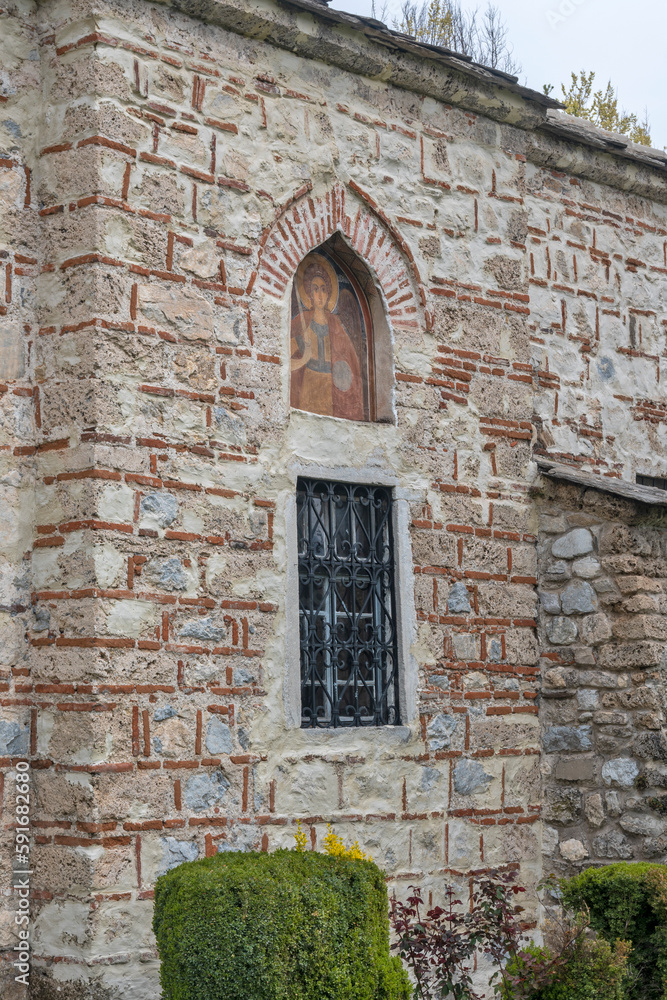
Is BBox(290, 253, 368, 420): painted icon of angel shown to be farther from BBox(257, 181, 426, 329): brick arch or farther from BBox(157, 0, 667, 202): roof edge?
BBox(157, 0, 667, 202): roof edge

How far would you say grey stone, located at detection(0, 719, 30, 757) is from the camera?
201 inches

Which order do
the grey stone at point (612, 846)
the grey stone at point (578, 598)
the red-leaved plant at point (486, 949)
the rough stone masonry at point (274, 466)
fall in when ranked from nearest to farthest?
the red-leaved plant at point (486, 949) → the rough stone masonry at point (274, 466) → the grey stone at point (612, 846) → the grey stone at point (578, 598)

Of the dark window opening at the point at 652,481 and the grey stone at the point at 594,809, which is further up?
the dark window opening at the point at 652,481

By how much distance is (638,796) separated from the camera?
6512 millimetres

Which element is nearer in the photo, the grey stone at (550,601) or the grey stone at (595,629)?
the grey stone at (595,629)

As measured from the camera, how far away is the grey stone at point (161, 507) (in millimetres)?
5340

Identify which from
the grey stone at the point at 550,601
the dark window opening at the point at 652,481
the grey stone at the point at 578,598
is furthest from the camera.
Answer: the dark window opening at the point at 652,481

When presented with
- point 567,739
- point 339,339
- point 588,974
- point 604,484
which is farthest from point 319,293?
point 588,974

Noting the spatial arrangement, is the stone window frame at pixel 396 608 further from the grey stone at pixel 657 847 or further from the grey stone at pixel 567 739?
the grey stone at pixel 657 847

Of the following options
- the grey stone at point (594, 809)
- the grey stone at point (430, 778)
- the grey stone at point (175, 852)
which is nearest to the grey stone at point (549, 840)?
the grey stone at point (594, 809)

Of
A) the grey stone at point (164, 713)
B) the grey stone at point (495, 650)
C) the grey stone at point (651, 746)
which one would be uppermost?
the grey stone at point (495, 650)

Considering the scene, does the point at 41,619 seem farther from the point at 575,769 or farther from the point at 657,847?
the point at 657,847

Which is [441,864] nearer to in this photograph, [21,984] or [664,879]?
[664,879]

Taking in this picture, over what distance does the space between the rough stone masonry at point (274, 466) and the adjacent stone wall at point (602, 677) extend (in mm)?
19
